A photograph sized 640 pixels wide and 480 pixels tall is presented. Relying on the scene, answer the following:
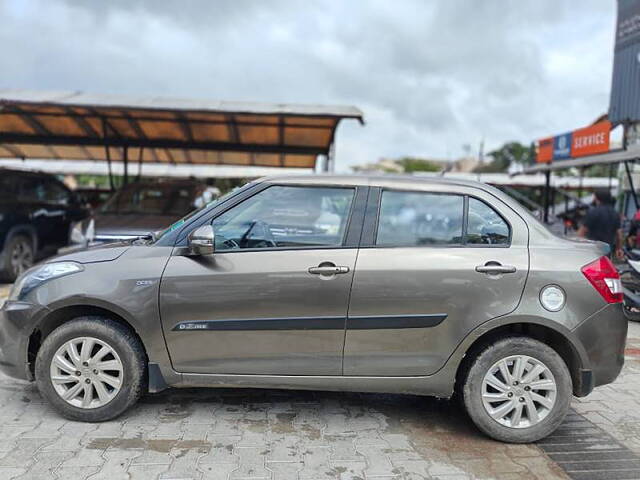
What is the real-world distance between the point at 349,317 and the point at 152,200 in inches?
242

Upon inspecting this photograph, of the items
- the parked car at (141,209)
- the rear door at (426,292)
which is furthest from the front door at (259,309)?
the parked car at (141,209)

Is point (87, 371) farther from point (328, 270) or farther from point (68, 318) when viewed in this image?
point (328, 270)

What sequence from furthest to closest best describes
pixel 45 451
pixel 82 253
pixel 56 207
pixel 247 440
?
pixel 56 207 → pixel 82 253 → pixel 247 440 → pixel 45 451

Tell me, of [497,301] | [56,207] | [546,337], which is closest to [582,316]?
[546,337]

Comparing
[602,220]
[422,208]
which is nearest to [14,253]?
[422,208]

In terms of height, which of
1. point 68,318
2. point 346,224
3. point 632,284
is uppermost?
point 346,224

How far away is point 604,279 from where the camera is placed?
126 inches

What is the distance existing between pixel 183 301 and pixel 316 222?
177cm

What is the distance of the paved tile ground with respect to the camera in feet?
9.59

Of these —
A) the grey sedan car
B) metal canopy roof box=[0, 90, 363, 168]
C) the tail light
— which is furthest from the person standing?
the tail light

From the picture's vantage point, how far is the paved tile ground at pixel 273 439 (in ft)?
9.59

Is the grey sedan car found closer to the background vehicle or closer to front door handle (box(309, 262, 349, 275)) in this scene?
front door handle (box(309, 262, 349, 275))

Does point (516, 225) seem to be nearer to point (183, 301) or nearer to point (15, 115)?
point (183, 301)

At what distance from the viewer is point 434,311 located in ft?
10.5
